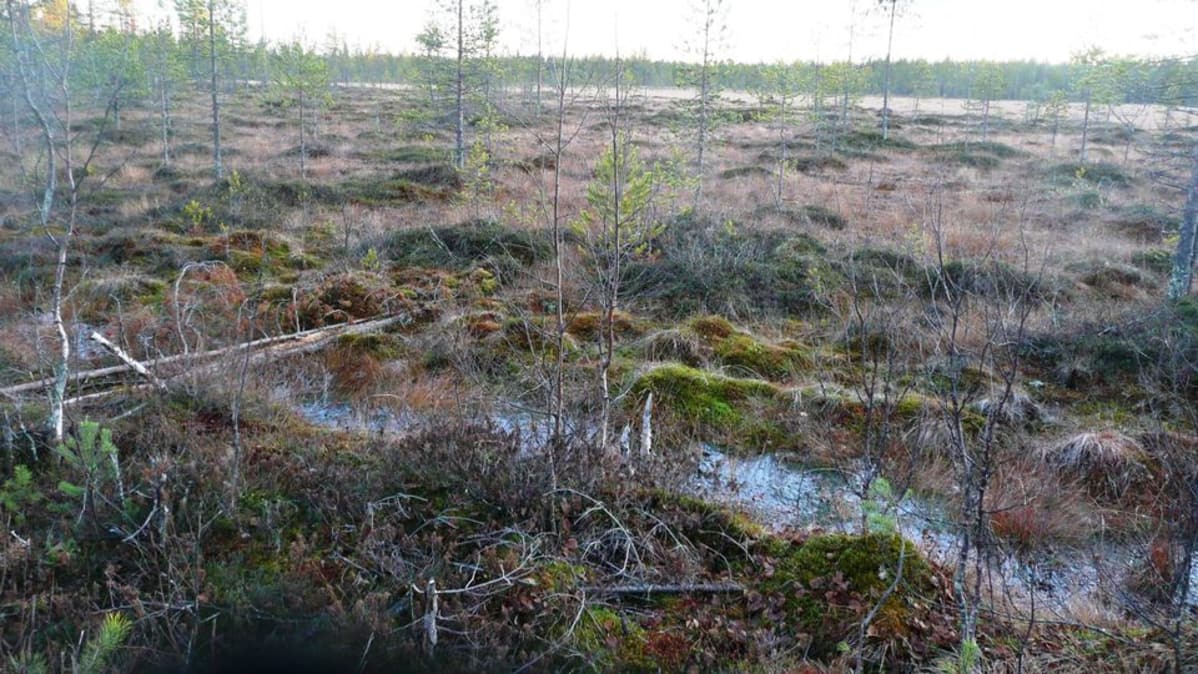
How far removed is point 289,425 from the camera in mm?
5477

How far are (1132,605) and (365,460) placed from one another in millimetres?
4314

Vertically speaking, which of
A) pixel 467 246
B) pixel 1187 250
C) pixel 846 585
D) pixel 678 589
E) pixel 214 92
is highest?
pixel 214 92

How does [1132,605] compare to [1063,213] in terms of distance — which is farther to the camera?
[1063,213]

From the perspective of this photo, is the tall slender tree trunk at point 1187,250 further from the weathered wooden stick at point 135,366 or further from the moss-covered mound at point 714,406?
the weathered wooden stick at point 135,366

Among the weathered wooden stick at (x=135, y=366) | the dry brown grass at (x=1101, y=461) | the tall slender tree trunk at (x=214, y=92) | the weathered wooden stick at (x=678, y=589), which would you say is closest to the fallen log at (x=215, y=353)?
the weathered wooden stick at (x=135, y=366)

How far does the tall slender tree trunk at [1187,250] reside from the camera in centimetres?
944

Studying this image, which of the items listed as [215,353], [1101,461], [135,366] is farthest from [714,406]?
[135,366]

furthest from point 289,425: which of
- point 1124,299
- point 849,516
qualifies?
point 1124,299

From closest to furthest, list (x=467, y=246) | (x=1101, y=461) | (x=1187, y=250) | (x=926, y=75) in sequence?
1. (x=1101, y=461)
2. (x=1187, y=250)
3. (x=467, y=246)
4. (x=926, y=75)

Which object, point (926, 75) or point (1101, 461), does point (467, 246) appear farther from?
point (926, 75)

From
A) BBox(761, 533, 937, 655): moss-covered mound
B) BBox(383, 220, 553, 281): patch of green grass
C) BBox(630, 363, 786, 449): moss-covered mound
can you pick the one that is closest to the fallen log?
BBox(383, 220, 553, 281): patch of green grass

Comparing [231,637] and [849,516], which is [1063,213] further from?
[231,637]

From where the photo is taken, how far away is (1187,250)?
372 inches

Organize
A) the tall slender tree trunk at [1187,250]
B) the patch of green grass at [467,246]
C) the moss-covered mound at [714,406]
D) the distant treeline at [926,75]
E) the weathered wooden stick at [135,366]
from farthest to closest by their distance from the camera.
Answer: the patch of green grass at [467,246] < the distant treeline at [926,75] < the tall slender tree trunk at [1187,250] < the moss-covered mound at [714,406] < the weathered wooden stick at [135,366]
